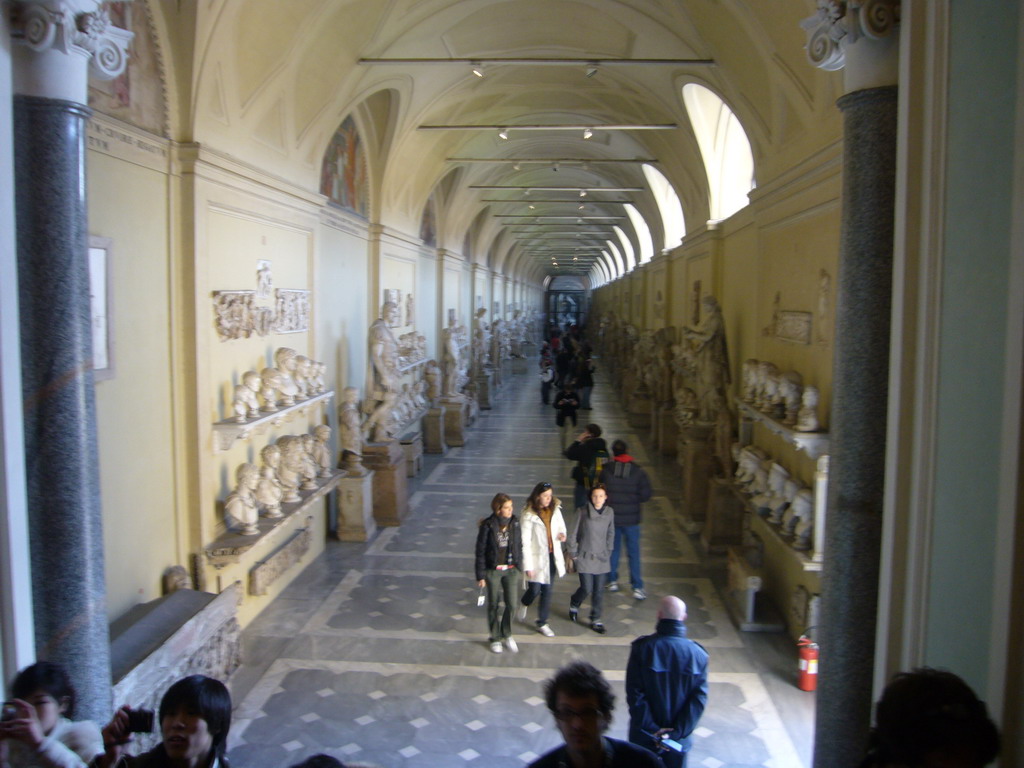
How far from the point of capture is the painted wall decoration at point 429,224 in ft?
59.2

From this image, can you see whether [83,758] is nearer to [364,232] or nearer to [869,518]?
[869,518]

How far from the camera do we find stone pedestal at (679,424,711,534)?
11734mm

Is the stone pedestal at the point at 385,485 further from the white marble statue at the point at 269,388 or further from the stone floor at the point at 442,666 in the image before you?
the white marble statue at the point at 269,388

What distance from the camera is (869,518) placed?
385 centimetres

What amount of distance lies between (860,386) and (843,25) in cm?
182

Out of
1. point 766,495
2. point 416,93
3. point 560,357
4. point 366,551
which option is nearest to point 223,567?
point 366,551

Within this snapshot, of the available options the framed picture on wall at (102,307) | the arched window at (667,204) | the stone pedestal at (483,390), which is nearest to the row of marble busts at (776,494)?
the framed picture on wall at (102,307)

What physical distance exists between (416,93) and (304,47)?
13.2 feet

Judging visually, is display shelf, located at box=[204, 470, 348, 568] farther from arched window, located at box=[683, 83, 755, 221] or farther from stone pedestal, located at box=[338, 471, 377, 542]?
arched window, located at box=[683, 83, 755, 221]

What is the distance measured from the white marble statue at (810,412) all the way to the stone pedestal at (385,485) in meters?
6.57

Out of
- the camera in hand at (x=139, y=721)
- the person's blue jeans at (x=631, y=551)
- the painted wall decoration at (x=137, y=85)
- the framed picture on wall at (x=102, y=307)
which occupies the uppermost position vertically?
the painted wall decoration at (x=137, y=85)

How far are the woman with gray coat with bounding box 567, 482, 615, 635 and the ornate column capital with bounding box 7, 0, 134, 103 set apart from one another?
17.9 feet

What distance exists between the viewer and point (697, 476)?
11812 mm

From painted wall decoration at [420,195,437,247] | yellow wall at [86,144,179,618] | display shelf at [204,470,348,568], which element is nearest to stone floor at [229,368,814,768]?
display shelf at [204,470,348,568]
